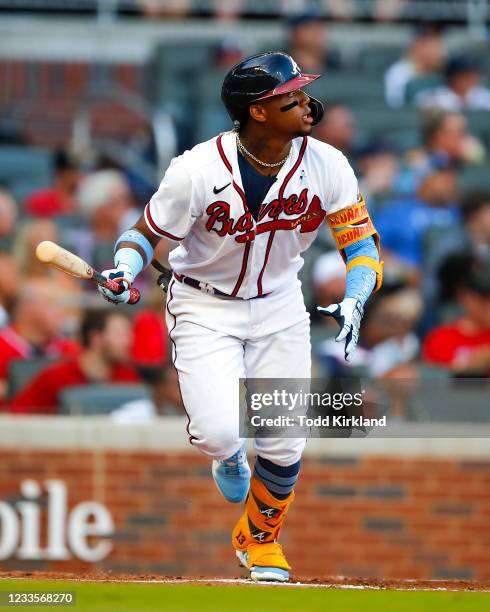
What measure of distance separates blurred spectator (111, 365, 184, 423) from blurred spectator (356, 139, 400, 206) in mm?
2564

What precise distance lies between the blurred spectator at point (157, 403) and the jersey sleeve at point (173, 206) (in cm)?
292

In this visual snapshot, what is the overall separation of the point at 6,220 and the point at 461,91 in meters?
4.13

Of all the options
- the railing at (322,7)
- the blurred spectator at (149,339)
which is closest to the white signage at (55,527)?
the blurred spectator at (149,339)

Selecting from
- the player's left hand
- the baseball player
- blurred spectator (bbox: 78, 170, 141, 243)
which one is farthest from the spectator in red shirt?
the player's left hand

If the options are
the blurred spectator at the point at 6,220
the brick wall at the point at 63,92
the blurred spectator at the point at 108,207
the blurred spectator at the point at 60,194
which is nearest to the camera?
the blurred spectator at the point at 6,220

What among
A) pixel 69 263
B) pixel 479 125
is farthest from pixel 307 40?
pixel 69 263

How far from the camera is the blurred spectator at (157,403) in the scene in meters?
8.93

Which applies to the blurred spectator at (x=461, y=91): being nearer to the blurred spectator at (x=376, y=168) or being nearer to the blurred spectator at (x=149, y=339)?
the blurred spectator at (x=376, y=168)

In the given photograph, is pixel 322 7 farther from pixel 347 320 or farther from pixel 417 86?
pixel 347 320

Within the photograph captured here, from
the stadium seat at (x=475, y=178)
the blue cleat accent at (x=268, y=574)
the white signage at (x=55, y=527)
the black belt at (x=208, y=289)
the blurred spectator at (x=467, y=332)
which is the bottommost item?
the white signage at (x=55, y=527)

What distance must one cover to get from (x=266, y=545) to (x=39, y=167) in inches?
223

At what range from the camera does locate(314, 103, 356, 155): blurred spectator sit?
11.1 m

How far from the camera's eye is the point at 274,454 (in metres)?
6.28

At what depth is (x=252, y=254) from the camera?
6109 millimetres
